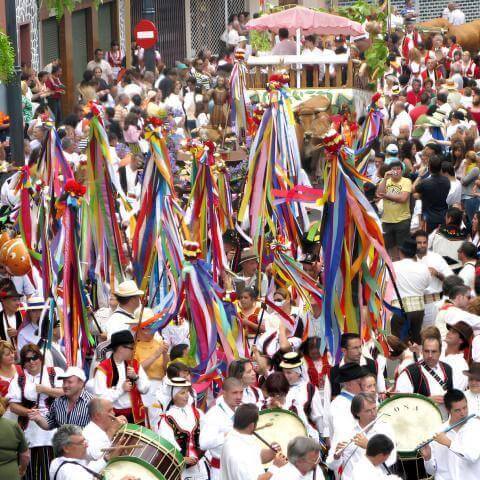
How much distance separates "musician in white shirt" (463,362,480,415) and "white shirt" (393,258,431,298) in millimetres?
2981

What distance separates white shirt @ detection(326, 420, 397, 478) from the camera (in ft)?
29.5

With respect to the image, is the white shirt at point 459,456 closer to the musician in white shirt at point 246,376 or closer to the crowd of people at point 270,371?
the crowd of people at point 270,371

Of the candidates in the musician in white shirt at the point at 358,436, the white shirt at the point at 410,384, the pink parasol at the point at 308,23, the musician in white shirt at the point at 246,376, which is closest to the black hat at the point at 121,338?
the musician in white shirt at the point at 246,376

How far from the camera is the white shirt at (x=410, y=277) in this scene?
1295cm

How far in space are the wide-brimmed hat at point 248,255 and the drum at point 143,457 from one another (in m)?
4.63

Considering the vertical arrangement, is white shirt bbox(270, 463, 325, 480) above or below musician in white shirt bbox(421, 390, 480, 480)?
above

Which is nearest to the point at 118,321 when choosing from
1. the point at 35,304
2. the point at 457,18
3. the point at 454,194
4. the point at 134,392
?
the point at 35,304

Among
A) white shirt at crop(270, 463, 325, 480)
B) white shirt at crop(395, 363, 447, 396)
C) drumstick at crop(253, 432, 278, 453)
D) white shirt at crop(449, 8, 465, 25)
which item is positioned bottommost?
white shirt at crop(449, 8, 465, 25)

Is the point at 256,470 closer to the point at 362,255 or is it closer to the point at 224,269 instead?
the point at 362,255

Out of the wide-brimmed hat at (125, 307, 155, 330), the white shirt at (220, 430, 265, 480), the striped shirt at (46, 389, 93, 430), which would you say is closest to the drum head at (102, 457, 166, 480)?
the white shirt at (220, 430, 265, 480)

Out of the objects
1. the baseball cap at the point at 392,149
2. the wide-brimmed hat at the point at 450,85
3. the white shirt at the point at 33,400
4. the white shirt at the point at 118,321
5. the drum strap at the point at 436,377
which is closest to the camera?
the white shirt at the point at 33,400

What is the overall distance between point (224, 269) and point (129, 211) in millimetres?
1585

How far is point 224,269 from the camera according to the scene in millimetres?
12922

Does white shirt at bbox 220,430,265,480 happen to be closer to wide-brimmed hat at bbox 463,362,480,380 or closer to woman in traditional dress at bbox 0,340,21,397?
wide-brimmed hat at bbox 463,362,480,380
